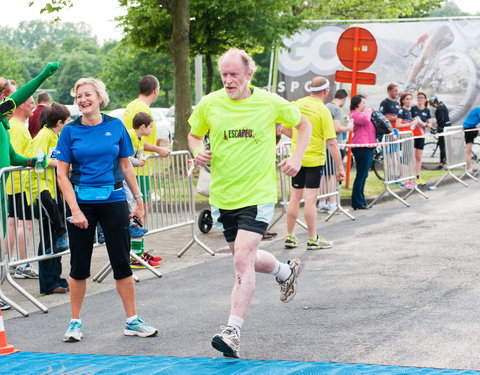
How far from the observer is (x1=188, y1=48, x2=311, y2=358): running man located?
18.2 ft

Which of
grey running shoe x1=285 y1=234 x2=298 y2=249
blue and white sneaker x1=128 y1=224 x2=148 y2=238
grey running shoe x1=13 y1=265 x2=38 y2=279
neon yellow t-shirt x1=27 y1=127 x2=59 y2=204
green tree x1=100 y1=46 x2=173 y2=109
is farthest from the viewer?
green tree x1=100 y1=46 x2=173 y2=109

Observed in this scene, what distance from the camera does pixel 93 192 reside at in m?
6.14

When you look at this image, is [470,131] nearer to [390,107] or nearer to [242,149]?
[390,107]

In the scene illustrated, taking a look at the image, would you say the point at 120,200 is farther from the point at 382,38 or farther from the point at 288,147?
the point at 382,38

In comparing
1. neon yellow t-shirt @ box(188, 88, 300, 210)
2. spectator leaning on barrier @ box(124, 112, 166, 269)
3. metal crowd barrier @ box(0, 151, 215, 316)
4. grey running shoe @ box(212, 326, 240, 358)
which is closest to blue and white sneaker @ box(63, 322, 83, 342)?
metal crowd barrier @ box(0, 151, 215, 316)

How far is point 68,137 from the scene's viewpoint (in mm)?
6113

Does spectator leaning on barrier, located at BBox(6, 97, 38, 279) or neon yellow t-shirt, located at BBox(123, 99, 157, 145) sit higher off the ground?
neon yellow t-shirt, located at BBox(123, 99, 157, 145)

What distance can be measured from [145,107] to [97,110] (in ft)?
10.8

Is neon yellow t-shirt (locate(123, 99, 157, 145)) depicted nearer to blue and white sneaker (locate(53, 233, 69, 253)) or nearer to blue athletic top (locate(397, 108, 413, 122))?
blue and white sneaker (locate(53, 233, 69, 253))

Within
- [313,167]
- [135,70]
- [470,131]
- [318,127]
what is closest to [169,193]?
[313,167]

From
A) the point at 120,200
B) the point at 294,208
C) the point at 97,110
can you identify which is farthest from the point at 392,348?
the point at 294,208

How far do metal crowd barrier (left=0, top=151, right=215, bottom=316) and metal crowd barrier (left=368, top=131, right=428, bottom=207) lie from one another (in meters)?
5.06

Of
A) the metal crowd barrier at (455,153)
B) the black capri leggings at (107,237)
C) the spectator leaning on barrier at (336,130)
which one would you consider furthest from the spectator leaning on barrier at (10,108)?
the metal crowd barrier at (455,153)

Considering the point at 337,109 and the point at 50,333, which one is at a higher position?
the point at 337,109
